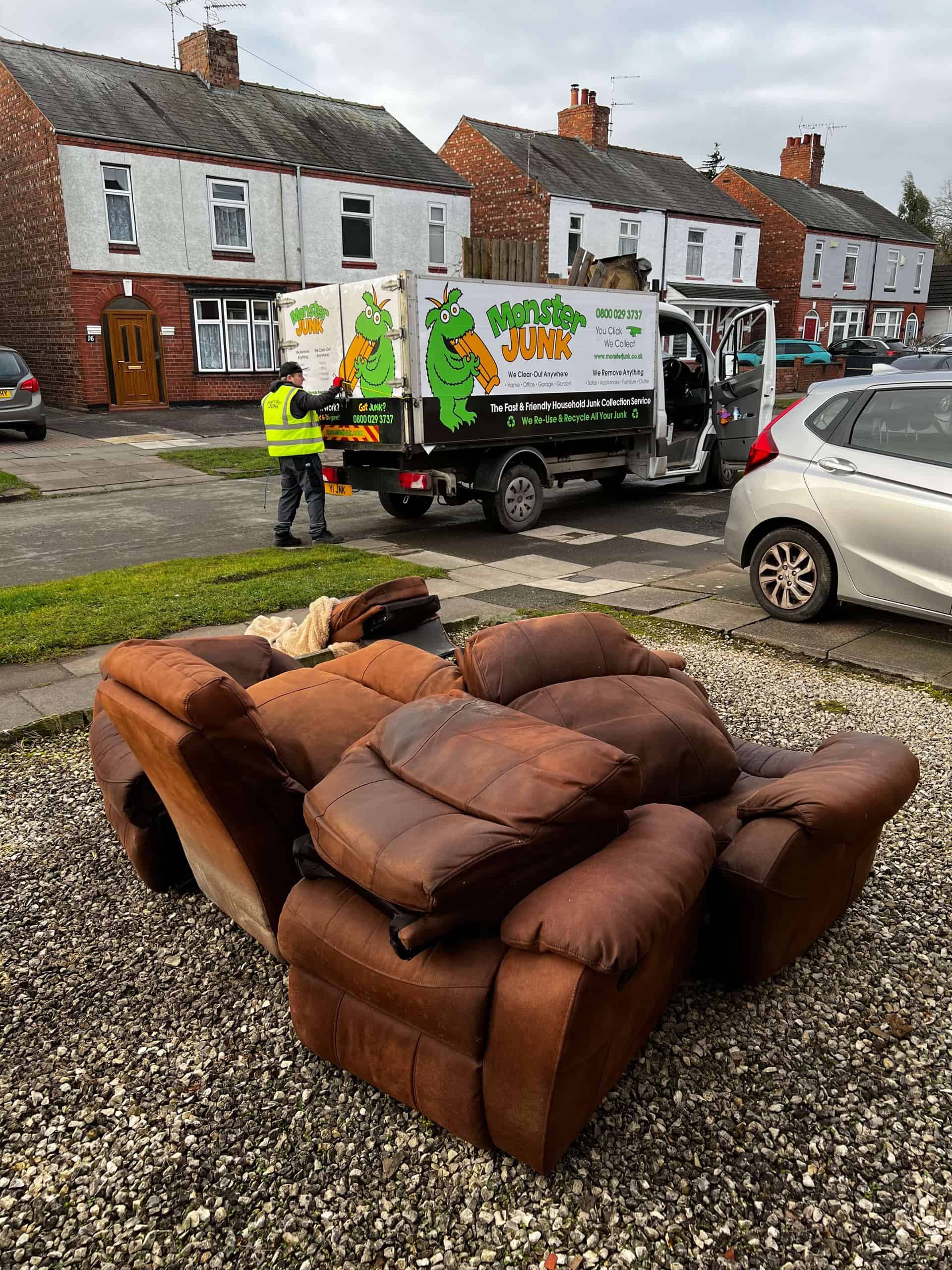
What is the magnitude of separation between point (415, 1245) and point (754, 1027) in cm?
118

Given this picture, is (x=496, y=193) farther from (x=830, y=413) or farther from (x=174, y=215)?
(x=830, y=413)

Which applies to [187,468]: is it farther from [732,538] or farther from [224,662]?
[224,662]

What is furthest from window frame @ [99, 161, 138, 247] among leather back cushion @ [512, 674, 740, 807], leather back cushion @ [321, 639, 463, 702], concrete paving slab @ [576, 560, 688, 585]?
leather back cushion @ [512, 674, 740, 807]

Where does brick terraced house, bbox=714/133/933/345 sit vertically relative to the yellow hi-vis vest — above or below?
above

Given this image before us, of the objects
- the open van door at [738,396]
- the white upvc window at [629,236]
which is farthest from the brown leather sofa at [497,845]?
the white upvc window at [629,236]

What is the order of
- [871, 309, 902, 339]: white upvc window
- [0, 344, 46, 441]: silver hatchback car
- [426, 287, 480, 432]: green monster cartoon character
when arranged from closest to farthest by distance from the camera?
1. [426, 287, 480, 432]: green monster cartoon character
2. [0, 344, 46, 441]: silver hatchback car
3. [871, 309, 902, 339]: white upvc window

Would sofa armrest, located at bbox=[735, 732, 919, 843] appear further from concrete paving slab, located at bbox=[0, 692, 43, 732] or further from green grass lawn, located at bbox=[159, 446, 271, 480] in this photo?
green grass lawn, located at bbox=[159, 446, 271, 480]

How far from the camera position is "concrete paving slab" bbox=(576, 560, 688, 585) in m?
9.13

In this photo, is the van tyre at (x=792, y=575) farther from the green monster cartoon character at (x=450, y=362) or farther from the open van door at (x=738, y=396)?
the open van door at (x=738, y=396)

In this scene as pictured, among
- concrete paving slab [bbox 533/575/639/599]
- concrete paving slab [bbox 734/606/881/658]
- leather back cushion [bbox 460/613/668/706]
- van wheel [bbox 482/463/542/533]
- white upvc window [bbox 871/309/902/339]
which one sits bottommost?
concrete paving slab [bbox 533/575/639/599]

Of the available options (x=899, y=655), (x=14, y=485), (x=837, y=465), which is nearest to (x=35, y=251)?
(x=14, y=485)

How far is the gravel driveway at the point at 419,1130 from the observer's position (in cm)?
219

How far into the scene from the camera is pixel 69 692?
5.85 metres

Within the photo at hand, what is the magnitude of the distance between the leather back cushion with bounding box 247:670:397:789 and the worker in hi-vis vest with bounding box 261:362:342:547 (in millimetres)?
7383
